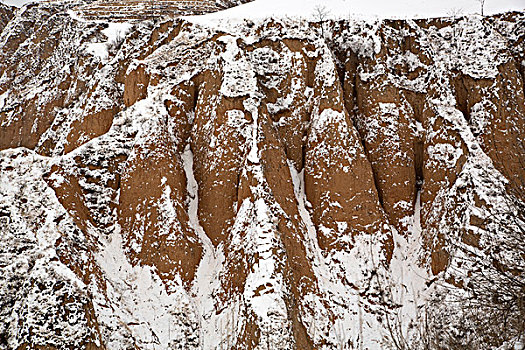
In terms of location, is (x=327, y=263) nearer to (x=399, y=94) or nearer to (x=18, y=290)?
(x=399, y=94)

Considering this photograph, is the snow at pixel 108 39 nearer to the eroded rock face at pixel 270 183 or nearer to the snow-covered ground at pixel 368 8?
the eroded rock face at pixel 270 183

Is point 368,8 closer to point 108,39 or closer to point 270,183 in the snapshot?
point 270,183

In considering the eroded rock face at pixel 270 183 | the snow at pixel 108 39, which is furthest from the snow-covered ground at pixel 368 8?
the snow at pixel 108 39

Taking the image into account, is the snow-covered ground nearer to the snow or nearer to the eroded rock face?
the eroded rock face

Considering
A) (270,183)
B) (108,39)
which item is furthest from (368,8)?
(108,39)

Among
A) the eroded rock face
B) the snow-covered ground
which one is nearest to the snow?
the eroded rock face
